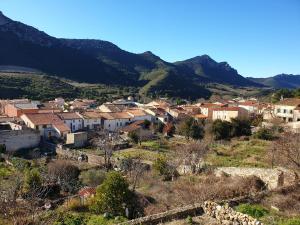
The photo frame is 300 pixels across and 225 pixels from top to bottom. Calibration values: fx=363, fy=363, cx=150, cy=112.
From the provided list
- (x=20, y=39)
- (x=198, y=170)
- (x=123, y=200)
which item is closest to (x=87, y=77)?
(x=20, y=39)

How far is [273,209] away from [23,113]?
145 ft

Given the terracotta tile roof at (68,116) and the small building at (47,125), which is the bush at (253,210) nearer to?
the small building at (47,125)

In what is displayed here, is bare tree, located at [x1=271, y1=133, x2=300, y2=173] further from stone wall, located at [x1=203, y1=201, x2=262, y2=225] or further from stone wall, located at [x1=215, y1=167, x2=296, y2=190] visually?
stone wall, located at [x1=203, y1=201, x2=262, y2=225]

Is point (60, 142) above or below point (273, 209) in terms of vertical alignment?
below

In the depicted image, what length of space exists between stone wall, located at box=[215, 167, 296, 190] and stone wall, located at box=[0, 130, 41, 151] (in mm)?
26367

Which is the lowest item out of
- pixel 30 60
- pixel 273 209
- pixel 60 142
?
pixel 60 142

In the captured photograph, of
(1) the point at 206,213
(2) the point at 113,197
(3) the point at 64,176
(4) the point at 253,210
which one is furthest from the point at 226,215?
(3) the point at 64,176

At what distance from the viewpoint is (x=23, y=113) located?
51.4 meters

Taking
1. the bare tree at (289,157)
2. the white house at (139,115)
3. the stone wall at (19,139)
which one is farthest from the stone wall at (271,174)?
the white house at (139,115)

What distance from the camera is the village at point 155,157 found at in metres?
17.4

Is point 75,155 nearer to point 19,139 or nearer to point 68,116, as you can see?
point 19,139

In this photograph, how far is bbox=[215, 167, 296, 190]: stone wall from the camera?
20209mm

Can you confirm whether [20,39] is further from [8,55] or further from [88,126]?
[88,126]

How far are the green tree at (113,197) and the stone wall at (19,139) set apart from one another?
27.2 m
